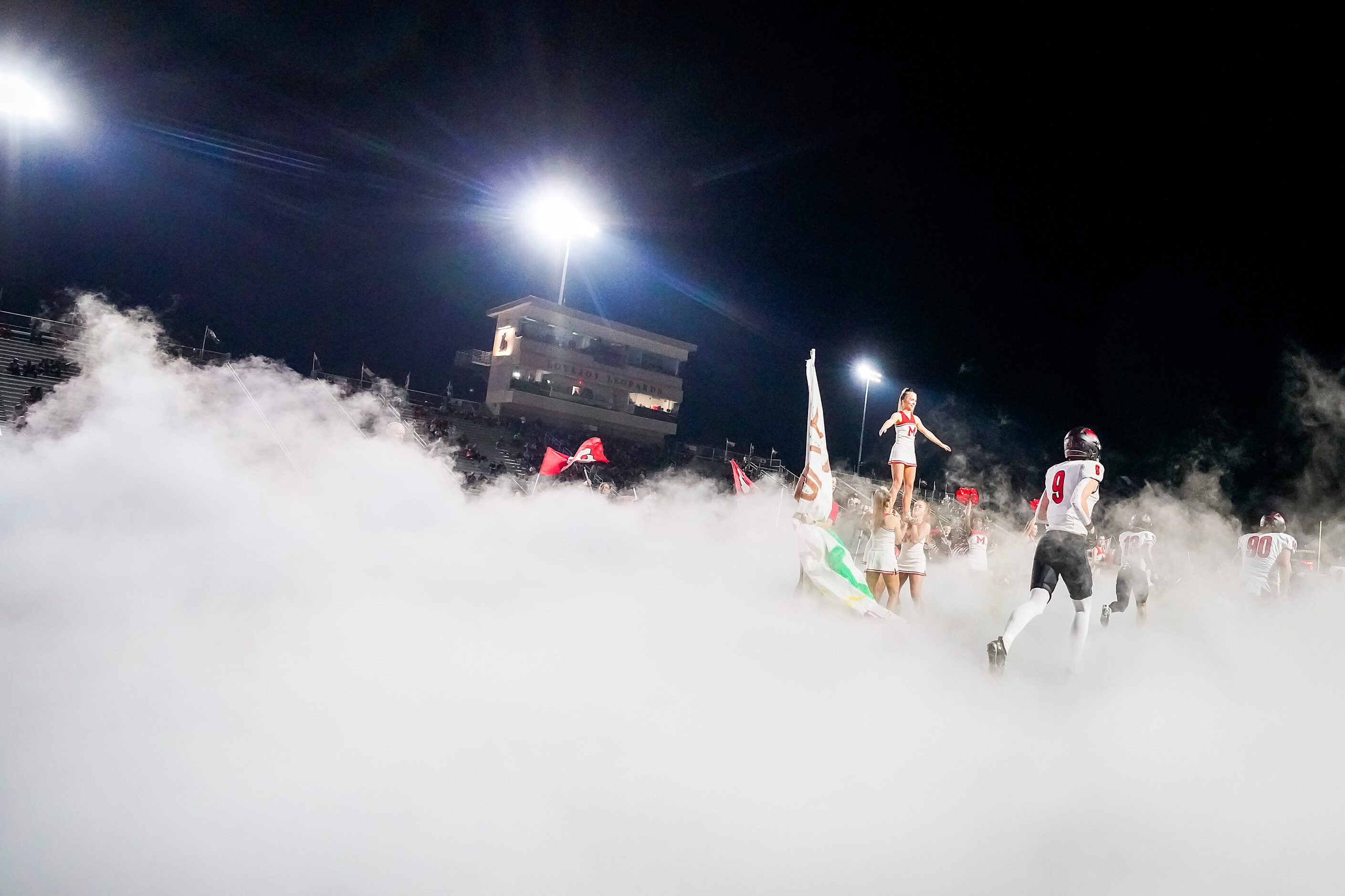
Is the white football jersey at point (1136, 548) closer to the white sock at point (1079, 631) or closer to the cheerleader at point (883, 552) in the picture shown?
the cheerleader at point (883, 552)

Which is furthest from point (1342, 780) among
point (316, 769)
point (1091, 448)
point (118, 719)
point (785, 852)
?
point (118, 719)

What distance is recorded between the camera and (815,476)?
6305 mm

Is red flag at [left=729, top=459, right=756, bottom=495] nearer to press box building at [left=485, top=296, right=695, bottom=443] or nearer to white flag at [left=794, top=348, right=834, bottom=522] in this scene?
white flag at [left=794, top=348, right=834, bottom=522]

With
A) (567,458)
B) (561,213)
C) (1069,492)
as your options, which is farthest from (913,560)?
(561,213)

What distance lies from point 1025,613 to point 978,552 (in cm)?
702

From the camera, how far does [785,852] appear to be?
10.3 ft

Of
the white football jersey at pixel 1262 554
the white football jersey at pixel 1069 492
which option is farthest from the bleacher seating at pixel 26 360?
the white football jersey at pixel 1262 554

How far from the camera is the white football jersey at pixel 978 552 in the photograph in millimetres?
11859

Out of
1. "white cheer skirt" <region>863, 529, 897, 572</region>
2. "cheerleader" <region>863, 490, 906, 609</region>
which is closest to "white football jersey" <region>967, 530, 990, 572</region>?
"cheerleader" <region>863, 490, 906, 609</region>

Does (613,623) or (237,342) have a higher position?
(237,342)

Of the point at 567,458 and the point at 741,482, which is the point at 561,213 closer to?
the point at 567,458

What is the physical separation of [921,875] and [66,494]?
25.4 feet

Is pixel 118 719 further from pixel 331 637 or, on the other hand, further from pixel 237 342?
pixel 237 342

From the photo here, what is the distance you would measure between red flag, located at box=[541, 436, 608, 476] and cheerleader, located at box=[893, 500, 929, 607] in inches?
283
